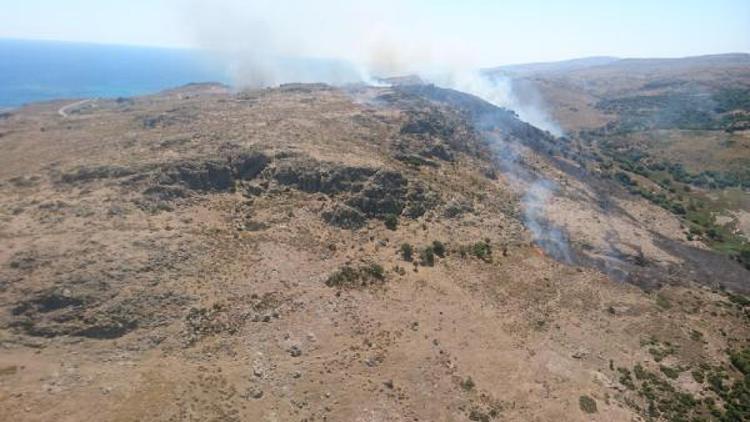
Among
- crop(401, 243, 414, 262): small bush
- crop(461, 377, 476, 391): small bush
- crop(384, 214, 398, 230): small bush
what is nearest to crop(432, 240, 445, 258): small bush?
crop(401, 243, 414, 262): small bush

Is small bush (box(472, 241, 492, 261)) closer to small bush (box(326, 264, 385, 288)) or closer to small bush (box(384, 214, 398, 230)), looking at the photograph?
small bush (box(384, 214, 398, 230))

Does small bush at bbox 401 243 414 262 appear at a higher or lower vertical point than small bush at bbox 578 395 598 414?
higher

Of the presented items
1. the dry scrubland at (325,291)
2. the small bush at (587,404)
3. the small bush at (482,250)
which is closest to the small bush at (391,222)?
the dry scrubland at (325,291)

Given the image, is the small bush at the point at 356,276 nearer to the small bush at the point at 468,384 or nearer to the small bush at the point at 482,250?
the small bush at the point at 482,250

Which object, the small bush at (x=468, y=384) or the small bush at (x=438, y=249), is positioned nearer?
the small bush at (x=468, y=384)

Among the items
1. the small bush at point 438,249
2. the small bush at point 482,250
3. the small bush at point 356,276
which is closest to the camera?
the small bush at point 356,276

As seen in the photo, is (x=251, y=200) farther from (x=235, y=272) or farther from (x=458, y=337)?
(x=458, y=337)

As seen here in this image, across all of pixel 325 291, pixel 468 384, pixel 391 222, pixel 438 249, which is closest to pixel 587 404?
pixel 468 384
